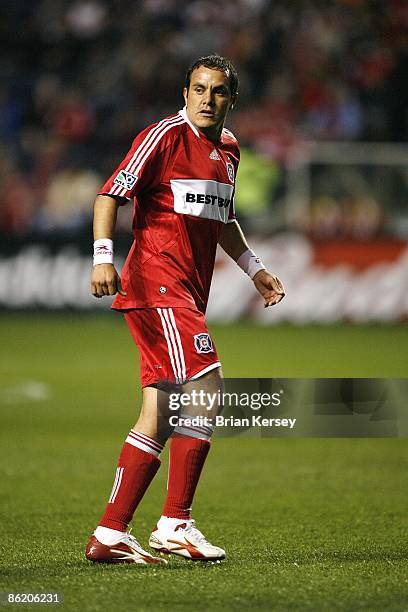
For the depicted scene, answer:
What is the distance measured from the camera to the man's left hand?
516 centimetres

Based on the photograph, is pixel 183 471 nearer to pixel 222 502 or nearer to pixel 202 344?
pixel 202 344

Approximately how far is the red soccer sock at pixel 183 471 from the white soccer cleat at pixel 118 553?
0.23 metres

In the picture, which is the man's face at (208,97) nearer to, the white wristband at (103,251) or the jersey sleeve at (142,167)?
the jersey sleeve at (142,167)

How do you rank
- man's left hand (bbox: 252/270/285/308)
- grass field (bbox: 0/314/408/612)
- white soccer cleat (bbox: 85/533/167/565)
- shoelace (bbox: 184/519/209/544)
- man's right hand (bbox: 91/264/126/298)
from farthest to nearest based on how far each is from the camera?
man's left hand (bbox: 252/270/285/308), shoelace (bbox: 184/519/209/544), white soccer cleat (bbox: 85/533/167/565), man's right hand (bbox: 91/264/126/298), grass field (bbox: 0/314/408/612)

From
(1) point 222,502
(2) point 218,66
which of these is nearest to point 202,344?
(2) point 218,66

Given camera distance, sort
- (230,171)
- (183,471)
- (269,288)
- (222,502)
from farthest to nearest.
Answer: (222,502) → (269,288) → (230,171) → (183,471)

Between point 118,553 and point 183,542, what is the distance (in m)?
0.28

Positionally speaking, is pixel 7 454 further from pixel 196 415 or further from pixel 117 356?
pixel 117 356

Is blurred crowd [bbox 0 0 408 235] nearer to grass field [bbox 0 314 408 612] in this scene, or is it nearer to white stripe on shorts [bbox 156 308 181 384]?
grass field [bbox 0 314 408 612]

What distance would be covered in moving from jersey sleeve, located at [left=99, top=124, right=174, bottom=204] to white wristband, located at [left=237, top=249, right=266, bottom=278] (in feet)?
2.23

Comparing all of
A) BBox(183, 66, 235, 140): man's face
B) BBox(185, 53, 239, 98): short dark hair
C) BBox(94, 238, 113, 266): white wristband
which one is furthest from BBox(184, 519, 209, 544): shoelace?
BBox(185, 53, 239, 98): short dark hair

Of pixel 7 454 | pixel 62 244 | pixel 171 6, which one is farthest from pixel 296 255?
pixel 7 454

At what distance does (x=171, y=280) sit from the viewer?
4.79 meters

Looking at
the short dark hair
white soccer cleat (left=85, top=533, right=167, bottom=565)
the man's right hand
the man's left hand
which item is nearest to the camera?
the man's right hand
